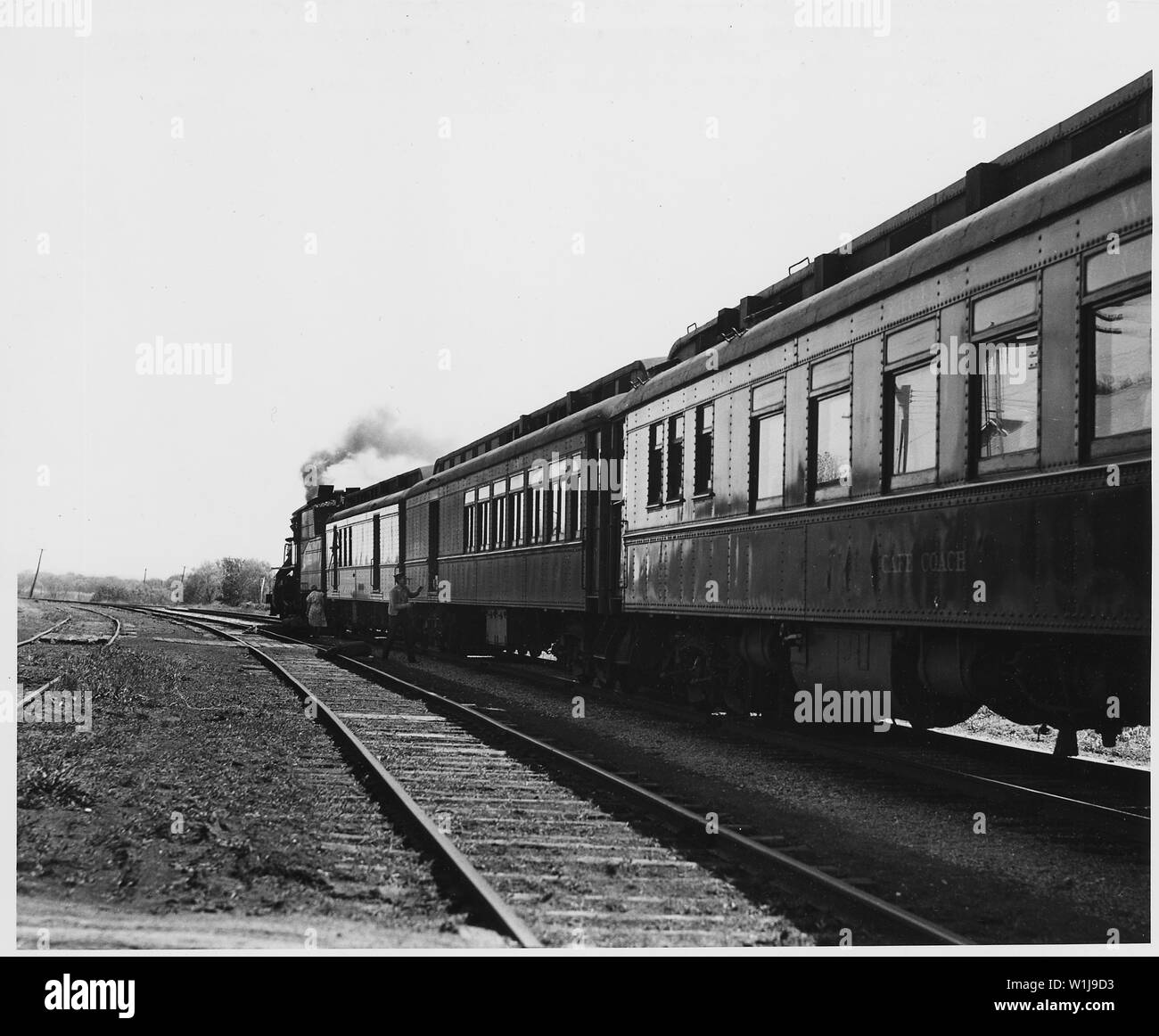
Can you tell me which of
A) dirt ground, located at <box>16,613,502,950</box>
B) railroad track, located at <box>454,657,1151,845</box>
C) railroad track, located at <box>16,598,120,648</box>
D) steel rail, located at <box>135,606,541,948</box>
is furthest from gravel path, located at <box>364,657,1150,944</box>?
railroad track, located at <box>16,598,120,648</box>

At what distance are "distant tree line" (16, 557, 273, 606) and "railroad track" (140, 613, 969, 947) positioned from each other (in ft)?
190

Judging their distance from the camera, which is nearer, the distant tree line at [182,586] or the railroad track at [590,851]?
the railroad track at [590,851]

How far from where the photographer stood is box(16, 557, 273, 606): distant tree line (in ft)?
251

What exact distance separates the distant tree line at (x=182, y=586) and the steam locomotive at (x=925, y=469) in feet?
183

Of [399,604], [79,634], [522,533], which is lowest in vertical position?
[79,634]

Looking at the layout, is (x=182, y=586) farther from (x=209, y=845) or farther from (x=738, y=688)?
(x=209, y=845)

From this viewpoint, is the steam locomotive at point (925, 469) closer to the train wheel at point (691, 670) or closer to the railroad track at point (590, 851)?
the train wheel at point (691, 670)

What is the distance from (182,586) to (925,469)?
7636 cm

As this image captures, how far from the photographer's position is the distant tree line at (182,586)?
76562 mm

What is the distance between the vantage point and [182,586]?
79.6 m

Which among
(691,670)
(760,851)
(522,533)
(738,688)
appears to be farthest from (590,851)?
(522,533)

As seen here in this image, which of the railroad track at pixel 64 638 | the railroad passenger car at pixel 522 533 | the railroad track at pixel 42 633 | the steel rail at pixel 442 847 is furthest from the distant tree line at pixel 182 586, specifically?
the steel rail at pixel 442 847
